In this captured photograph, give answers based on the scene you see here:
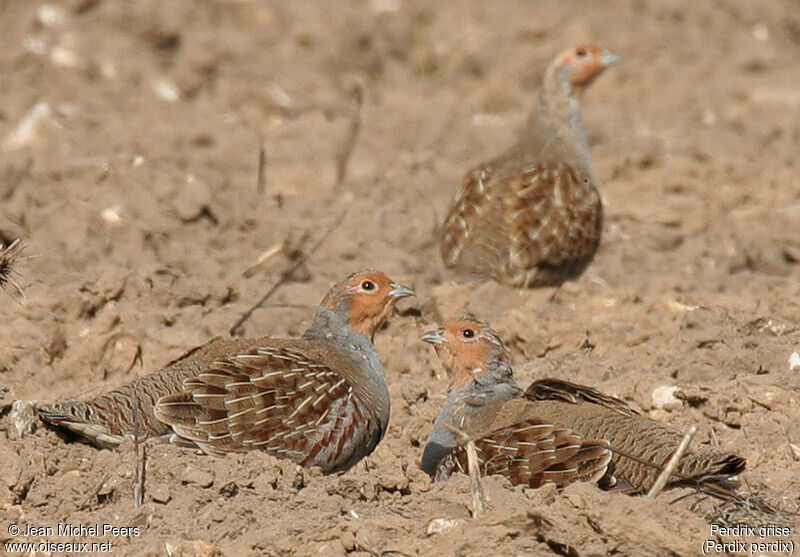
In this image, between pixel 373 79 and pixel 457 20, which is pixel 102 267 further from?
pixel 457 20

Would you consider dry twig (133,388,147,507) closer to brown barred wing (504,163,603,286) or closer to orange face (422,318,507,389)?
orange face (422,318,507,389)

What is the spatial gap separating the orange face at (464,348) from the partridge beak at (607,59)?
3270 millimetres

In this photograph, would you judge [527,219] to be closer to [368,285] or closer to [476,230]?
[476,230]

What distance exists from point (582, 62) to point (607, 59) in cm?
18

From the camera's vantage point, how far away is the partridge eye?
6.55 metres

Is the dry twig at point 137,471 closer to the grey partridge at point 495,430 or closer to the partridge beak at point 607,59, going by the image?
the grey partridge at point 495,430

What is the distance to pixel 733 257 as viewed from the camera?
27.3 ft

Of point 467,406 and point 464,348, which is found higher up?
point 464,348

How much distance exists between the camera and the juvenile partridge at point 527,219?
25.3 feet

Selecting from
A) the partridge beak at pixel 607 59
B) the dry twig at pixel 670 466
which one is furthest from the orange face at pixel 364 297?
the partridge beak at pixel 607 59

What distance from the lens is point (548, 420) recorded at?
5527 mm

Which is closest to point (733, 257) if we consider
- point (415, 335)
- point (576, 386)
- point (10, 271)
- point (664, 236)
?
point (664, 236)

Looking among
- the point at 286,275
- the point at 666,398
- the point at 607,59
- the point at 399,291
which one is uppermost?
the point at 607,59

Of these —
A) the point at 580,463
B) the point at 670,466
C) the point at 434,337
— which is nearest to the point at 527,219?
the point at 434,337
